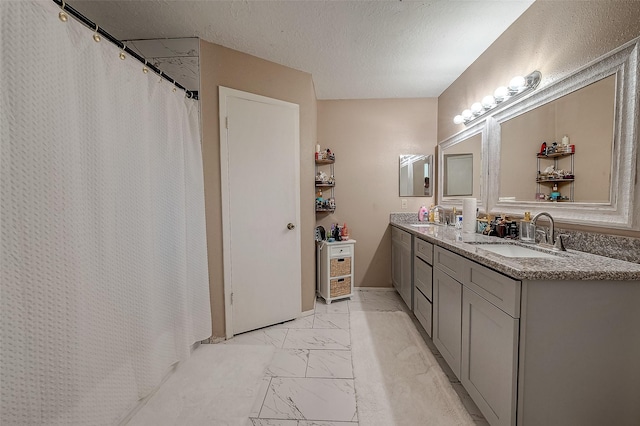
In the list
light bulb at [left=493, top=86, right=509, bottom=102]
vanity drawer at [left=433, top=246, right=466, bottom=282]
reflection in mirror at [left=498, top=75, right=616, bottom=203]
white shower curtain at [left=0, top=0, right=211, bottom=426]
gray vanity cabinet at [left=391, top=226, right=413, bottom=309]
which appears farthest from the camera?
gray vanity cabinet at [left=391, top=226, right=413, bottom=309]

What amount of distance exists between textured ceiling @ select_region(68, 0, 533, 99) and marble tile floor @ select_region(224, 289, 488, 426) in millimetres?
2350

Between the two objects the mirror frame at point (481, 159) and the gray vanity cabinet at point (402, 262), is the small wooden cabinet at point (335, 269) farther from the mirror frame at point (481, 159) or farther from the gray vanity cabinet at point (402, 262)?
the mirror frame at point (481, 159)

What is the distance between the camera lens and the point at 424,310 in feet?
6.53

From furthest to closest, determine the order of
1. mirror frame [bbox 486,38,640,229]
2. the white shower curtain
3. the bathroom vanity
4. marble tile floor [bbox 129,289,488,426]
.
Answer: marble tile floor [bbox 129,289,488,426] → mirror frame [bbox 486,38,640,229] → the bathroom vanity → the white shower curtain

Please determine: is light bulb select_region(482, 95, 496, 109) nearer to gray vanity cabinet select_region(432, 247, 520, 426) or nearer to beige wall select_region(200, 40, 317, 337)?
gray vanity cabinet select_region(432, 247, 520, 426)

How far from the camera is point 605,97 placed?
117cm

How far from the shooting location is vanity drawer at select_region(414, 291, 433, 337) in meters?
1.88

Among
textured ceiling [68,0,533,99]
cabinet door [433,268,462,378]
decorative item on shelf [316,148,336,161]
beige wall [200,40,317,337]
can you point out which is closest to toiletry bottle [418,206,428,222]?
decorative item on shelf [316,148,336,161]

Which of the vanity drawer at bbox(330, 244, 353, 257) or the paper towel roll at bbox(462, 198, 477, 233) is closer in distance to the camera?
the paper towel roll at bbox(462, 198, 477, 233)

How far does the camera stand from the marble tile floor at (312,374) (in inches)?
52.1

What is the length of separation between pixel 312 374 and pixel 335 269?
1210mm

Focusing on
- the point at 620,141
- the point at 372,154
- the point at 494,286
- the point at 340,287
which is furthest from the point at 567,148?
the point at 340,287

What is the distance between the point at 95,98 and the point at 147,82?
1.25 ft

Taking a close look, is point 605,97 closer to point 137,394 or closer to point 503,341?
point 503,341
